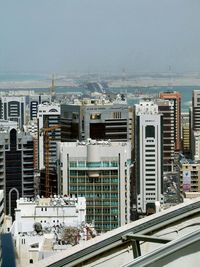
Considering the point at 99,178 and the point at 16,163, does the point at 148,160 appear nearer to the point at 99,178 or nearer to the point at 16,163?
the point at 16,163

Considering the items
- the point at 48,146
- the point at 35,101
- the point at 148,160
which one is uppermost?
the point at 35,101

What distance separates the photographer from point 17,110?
17203 mm

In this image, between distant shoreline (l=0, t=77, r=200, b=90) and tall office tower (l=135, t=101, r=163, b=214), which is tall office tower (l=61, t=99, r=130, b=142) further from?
distant shoreline (l=0, t=77, r=200, b=90)

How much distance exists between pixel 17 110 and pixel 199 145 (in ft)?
19.2

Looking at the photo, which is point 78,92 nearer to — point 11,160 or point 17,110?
point 17,110

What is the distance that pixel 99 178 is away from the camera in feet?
26.3

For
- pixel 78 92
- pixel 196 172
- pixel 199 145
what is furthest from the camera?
pixel 78 92

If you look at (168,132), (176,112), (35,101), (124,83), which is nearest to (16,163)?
(168,132)

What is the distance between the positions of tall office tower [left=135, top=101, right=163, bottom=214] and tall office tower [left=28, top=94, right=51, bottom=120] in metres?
5.80

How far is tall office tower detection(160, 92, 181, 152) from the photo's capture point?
45.9 ft

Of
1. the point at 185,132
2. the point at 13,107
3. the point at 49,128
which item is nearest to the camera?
the point at 49,128

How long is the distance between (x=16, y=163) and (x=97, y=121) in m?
1.79

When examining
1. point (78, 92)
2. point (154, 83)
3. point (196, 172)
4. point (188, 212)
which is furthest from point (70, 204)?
point (154, 83)

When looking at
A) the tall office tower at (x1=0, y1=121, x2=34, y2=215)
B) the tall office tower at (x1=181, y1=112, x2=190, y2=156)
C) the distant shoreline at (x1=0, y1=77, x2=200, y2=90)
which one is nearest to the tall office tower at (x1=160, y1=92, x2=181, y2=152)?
the tall office tower at (x1=181, y1=112, x2=190, y2=156)
